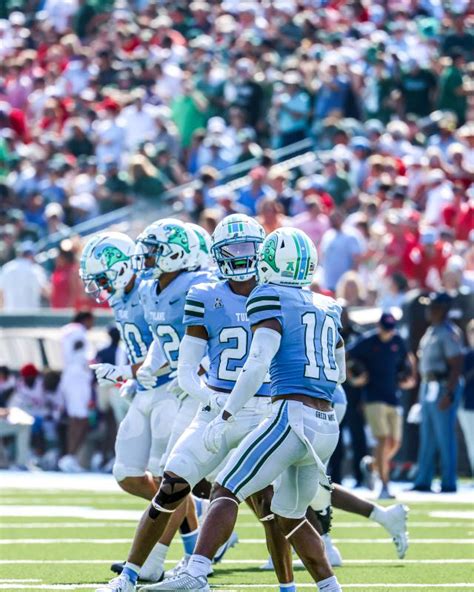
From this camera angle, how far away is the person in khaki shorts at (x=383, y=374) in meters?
14.4

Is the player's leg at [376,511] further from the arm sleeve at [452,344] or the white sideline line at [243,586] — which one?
the arm sleeve at [452,344]

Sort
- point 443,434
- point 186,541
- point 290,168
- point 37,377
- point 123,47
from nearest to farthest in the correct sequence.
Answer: point 186,541, point 443,434, point 37,377, point 290,168, point 123,47

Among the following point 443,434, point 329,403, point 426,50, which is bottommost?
point 443,434

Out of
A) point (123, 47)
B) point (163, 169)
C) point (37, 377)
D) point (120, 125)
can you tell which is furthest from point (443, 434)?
point (123, 47)

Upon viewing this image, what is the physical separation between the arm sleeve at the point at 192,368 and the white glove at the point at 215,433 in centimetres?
29

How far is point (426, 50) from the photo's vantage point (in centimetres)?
1962

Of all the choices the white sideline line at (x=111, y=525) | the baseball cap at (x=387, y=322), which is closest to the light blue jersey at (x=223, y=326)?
the white sideline line at (x=111, y=525)

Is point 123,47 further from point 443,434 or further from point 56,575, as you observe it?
point 56,575

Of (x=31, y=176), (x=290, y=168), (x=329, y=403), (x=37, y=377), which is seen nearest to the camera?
(x=329, y=403)

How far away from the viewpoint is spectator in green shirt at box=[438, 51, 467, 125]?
18.8m

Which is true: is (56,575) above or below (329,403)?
below

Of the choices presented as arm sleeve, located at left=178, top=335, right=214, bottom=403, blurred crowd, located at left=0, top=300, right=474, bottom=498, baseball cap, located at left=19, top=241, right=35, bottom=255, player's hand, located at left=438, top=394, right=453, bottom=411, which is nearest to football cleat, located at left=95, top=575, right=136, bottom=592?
arm sleeve, located at left=178, top=335, right=214, bottom=403

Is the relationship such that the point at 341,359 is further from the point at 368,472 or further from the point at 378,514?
the point at 368,472

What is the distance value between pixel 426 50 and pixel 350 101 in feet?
3.78
